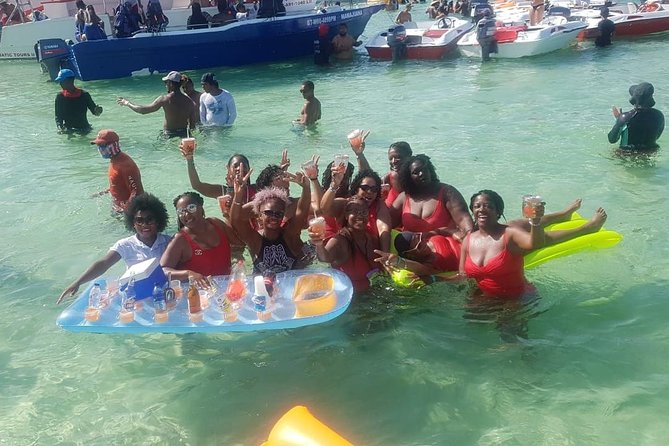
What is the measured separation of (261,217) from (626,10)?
1926cm

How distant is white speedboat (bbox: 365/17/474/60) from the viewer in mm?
17312

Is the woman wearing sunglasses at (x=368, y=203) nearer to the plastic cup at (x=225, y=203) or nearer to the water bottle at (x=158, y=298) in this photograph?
the plastic cup at (x=225, y=203)

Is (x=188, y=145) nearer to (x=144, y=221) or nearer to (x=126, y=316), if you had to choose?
(x=144, y=221)

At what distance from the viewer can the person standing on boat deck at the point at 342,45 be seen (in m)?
18.1

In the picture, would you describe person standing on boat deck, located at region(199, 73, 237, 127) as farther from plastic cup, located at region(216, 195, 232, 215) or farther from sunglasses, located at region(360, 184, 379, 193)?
sunglasses, located at region(360, 184, 379, 193)

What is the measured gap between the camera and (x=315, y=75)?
1673 centimetres

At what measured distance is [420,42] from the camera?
1761 centimetres

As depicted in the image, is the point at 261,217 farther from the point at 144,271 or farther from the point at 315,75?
the point at 315,75

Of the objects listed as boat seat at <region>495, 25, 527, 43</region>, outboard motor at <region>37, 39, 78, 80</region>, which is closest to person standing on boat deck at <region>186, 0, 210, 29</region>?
outboard motor at <region>37, 39, 78, 80</region>

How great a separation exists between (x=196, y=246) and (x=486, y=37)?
44.3 ft

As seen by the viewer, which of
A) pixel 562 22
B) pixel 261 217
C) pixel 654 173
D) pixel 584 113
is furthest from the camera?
pixel 562 22

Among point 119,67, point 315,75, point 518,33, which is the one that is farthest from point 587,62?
point 119,67

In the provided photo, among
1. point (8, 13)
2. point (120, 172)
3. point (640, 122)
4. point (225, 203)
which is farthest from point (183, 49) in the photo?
point (225, 203)

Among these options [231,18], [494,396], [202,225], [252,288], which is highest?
[231,18]
